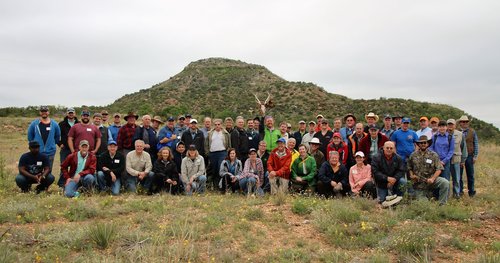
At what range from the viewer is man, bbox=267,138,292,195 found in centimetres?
877

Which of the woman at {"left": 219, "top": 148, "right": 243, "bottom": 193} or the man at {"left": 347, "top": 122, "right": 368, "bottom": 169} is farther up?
the man at {"left": 347, "top": 122, "right": 368, "bottom": 169}

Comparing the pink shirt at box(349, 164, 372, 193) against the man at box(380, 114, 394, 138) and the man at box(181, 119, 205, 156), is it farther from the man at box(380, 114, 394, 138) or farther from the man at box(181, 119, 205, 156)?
the man at box(181, 119, 205, 156)

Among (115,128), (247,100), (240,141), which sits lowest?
(240,141)

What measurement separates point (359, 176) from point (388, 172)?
1.99 feet

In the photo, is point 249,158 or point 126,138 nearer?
point 249,158

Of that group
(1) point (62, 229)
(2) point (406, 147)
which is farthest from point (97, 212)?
(2) point (406, 147)

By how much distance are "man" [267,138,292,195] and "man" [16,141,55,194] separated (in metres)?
5.07

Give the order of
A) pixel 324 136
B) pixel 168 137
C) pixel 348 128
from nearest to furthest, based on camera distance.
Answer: pixel 348 128
pixel 324 136
pixel 168 137

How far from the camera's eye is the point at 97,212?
22.2 feet

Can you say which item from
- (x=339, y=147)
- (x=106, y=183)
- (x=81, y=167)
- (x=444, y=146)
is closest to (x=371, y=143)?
(x=339, y=147)

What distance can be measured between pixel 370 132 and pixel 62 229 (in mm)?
6373

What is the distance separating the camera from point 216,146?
9633mm

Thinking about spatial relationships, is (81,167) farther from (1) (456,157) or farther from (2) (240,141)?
(1) (456,157)

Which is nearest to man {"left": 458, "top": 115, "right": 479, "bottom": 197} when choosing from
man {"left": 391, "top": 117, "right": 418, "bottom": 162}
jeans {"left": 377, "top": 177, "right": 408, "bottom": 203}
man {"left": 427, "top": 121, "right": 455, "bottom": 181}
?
man {"left": 427, "top": 121, "right": 455, "bottom": 181}
